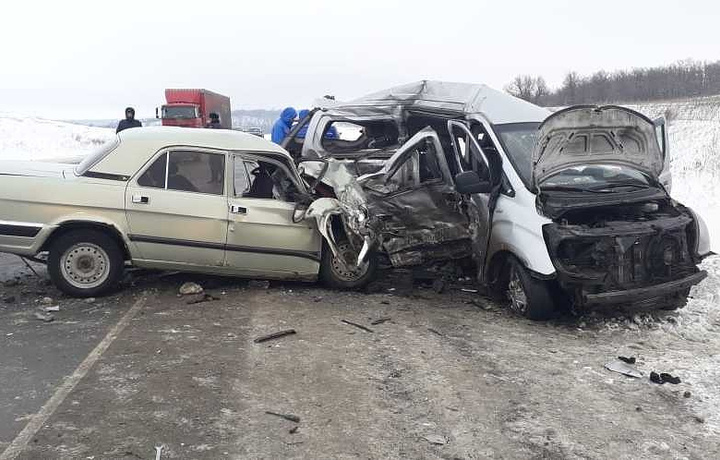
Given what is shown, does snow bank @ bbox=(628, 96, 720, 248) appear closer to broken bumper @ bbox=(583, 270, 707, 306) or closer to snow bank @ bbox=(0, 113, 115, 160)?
broken bumper @ bbox=(583, 270, 707, 306)

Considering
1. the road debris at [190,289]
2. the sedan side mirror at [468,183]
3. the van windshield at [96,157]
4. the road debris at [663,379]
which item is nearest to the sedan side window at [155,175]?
the van windshield at [96,157]

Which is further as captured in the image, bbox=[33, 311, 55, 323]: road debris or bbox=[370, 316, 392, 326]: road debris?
bbox=[370, 316, 392, 326]: road debris

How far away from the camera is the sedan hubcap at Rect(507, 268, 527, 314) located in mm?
6027

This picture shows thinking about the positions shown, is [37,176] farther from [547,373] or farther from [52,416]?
[547,373]

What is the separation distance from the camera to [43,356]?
4.71 m

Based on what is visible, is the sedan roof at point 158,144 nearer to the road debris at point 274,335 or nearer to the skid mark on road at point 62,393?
the skid mark on road at point 62,393

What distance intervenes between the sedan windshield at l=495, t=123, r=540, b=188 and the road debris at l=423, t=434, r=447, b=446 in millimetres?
3156

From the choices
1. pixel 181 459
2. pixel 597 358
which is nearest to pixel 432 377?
pixel 597 358

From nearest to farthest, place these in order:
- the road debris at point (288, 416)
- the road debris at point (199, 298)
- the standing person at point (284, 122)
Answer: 1. the road debris at point (288, 416)
2. the road debris at point (199, 298)
3. the standing person at point (284, 122)

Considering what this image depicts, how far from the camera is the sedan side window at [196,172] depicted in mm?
6305

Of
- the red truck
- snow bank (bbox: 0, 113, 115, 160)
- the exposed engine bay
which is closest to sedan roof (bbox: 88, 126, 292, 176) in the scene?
the exposed engine bay

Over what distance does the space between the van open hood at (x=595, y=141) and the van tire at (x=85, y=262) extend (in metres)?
4.30

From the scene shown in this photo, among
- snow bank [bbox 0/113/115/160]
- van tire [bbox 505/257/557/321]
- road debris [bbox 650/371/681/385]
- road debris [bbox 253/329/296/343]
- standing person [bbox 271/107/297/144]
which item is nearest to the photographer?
road debris [bbox 650/371/681/385]

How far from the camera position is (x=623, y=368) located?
486cm
